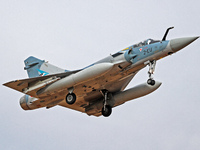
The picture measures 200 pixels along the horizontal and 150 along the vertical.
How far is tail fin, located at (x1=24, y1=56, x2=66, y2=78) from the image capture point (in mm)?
27445

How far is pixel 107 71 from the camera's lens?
2356 cm

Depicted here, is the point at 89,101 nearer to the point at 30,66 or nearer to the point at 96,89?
the point at 96,89

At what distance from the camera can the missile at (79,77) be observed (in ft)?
77.4

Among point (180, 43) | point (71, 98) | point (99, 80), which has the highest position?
point (180, 43)

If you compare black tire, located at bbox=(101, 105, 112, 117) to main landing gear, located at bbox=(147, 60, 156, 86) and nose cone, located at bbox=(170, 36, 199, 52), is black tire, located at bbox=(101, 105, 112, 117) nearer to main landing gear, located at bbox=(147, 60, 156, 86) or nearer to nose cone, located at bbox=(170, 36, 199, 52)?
main landing gear, located at bbox=(147, 60, 156, 86)

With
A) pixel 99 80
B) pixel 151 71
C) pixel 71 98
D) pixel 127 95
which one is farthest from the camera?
pixel 127 95

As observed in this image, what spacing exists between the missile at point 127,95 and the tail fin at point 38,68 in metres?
3.74

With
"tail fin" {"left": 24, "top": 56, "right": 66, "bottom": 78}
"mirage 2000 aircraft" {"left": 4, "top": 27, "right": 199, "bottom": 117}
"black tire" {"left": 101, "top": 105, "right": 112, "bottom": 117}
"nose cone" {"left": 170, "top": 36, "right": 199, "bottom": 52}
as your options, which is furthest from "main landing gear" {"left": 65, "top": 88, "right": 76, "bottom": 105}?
"nose cone" {"left": 170, "top": 36, "right": 199, "bottom": 52}

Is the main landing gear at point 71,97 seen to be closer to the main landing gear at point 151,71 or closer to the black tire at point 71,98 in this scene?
the black tire at point 71,98

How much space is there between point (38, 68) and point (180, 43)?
376 inches

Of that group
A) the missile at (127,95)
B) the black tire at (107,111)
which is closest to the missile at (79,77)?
the missile at (127,95)

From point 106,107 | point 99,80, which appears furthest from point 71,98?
point 106,107

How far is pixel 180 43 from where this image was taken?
2391 centimetres

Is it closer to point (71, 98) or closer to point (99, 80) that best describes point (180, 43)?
point (99, 80)
